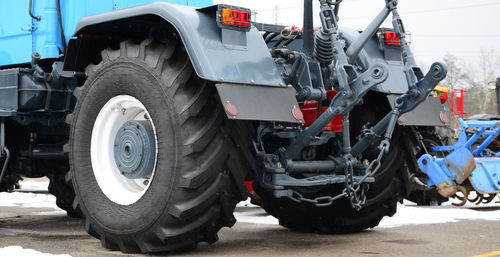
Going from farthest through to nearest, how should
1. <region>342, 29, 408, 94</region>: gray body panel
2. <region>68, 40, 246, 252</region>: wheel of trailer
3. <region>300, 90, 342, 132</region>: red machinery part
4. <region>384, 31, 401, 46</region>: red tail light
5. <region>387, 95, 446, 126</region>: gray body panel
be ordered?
<region>384, 31, 401, 46</region>: red tail light → <region>342, 29, 408, 94</region>: gray body panel → <region>387, 95, 446, 126</region>: gray body panel → <region>300, 90, 342, 132</region>: red machinery part → <region>68, 40, 246, 252</region>: wheel of trailer

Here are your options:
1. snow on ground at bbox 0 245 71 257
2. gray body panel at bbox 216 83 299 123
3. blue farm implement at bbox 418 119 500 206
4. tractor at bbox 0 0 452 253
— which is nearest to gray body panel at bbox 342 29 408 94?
tractor at bbox 0 0 452 253

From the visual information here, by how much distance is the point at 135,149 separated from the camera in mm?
5145

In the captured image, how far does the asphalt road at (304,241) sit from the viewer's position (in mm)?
5344

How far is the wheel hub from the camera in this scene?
16.6 feet

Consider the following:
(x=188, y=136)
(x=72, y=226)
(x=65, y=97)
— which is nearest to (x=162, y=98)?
(x=188, y=136)

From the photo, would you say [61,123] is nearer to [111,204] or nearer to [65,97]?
[65,97]

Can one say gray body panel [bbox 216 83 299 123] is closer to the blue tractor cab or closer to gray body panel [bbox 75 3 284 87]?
gray body panel [bbox 75 3 284 87]

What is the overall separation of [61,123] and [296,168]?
101 inches

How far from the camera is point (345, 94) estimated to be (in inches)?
Answer: 194

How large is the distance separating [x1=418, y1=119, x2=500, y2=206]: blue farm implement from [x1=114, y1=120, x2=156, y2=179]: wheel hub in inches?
109

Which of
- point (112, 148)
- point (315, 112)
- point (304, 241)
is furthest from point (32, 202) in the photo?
point (315, 112)

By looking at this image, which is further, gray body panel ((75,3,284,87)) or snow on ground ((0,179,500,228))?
snow on ground ((0,179,500,228))

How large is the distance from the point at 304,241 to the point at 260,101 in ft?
5.90

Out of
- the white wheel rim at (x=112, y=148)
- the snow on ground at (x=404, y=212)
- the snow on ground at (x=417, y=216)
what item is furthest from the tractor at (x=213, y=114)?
the snow on ground at (x=404, y=212)
